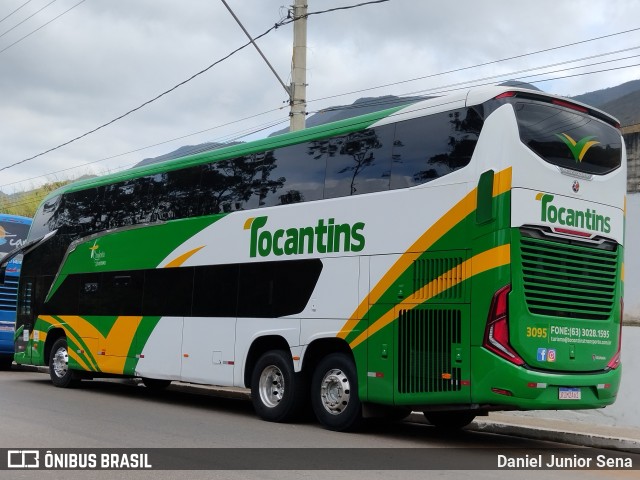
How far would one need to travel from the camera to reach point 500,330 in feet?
33.1

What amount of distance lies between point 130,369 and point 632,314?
9041 millimetres

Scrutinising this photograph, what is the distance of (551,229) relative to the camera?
412 inches

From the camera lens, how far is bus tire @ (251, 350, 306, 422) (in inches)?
504

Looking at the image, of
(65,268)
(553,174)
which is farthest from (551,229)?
(65,268)

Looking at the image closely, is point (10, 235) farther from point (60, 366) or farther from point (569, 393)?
point (569, 393)

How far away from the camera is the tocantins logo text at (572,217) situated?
10.4 metres

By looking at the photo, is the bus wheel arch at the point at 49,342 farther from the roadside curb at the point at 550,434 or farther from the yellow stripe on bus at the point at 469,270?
the yellow stripe on bus at the point at 469,270

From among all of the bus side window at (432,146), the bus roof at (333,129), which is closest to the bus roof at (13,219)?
the bus roof at (333,129)

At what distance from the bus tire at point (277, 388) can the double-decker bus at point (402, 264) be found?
1.2 inches

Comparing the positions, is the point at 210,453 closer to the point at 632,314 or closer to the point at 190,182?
the point at 190,182

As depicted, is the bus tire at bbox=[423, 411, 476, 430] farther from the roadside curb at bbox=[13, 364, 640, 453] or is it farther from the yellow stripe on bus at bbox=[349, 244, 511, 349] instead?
the yellow stripe on bus at bbox=[349, 244, 511, 349]

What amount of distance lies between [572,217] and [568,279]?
761mm

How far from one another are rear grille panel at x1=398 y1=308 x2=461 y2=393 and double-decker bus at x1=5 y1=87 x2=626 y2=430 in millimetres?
23

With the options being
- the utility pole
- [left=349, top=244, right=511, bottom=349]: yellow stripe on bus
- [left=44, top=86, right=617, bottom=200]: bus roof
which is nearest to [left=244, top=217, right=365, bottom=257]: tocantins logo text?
[left=349, top=244, right=511, bottom=349]: yellow stripe on bus
